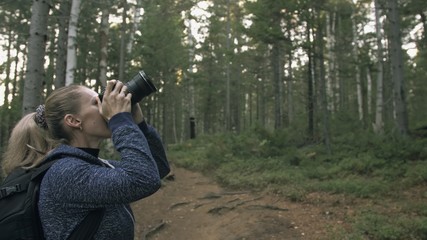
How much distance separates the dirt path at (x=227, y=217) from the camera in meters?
7.39

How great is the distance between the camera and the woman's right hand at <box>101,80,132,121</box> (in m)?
1.89

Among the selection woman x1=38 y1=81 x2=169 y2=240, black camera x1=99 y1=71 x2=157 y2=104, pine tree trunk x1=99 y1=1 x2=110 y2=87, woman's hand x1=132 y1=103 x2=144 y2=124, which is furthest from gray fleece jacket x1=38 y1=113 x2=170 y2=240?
pine tree trunk x1=99 y1=1 x2=110 y2=87

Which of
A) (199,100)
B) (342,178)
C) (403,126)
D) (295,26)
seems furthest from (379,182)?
(199,100)

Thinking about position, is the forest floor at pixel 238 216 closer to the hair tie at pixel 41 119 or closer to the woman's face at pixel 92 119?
the woman's face at pixel 92 119

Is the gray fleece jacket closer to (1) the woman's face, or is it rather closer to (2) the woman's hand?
(1) the woman's face

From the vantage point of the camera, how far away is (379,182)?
9.27 meters

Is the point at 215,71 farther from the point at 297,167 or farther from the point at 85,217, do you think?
the point at 85,217

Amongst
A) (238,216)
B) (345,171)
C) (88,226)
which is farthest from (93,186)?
(345,171)

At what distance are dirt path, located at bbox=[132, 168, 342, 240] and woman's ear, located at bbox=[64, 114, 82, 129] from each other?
18.5 feet

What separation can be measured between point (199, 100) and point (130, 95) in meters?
32.7

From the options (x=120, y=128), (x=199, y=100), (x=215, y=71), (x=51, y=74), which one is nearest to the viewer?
(x=120, y=128)

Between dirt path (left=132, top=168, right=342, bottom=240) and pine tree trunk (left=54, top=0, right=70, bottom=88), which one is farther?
pine tree trunk (left=54, top=0, right=70, bottom=88)

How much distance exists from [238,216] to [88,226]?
22.6 feet

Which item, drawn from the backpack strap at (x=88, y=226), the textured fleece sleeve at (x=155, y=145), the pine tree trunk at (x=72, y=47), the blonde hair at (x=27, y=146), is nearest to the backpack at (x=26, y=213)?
the backpack strap at (x=88, y=226)
